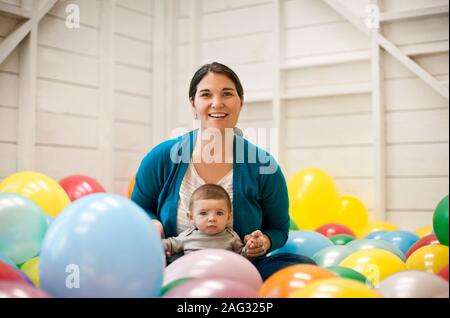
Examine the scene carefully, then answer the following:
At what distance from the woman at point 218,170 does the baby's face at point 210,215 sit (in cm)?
6

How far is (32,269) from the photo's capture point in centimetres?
140

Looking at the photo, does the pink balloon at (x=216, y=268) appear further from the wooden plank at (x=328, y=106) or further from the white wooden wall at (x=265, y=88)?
the wooden plank at (x=328, y=106)

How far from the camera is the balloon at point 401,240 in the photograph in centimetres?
208

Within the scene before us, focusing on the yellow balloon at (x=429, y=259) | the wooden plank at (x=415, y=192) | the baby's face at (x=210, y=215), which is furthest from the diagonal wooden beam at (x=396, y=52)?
the baby's face at (x=210, y=215)

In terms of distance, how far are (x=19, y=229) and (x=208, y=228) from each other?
0.54 meters

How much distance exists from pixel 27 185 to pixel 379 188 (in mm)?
1640

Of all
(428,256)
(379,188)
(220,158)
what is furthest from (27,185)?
(379,188)

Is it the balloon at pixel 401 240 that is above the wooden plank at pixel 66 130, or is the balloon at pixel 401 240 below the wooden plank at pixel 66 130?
below

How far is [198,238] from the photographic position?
53.0 inches

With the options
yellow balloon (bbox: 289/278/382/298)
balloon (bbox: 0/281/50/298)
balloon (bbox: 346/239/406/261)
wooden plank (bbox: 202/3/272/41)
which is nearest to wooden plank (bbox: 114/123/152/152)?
wooden plank (bbox: 202/3/272/41)

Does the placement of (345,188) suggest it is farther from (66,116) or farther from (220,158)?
(220,158)

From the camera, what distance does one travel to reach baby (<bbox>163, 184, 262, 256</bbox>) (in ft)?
4.34

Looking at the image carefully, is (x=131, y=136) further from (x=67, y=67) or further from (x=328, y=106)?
(x=328, y=106)

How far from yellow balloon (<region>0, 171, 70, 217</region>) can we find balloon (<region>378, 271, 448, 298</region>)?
4.55ft
